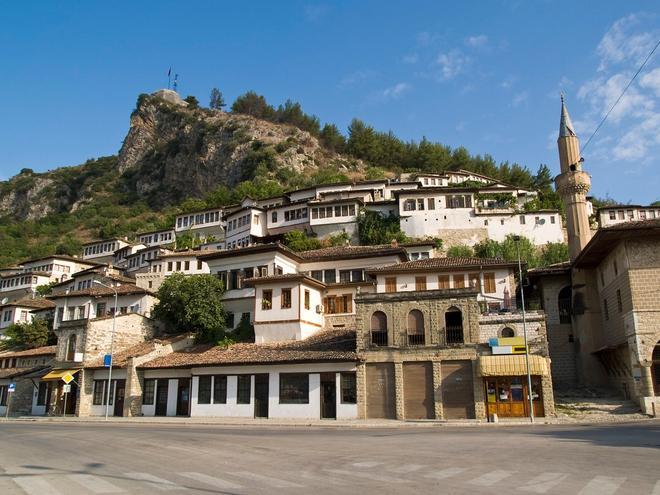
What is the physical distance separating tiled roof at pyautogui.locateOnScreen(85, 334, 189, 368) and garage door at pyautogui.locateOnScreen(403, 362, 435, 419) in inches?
770

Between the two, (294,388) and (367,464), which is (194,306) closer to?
(294,388)

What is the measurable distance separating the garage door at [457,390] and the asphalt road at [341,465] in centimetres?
1036

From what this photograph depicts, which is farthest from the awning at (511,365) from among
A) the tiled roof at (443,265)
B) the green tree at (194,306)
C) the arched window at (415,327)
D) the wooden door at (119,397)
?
the wooden door at (119,397)

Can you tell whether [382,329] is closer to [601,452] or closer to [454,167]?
[601,452]

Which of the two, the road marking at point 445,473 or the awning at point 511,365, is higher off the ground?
the awning at point 511,365

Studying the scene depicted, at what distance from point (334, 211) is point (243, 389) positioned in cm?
3767

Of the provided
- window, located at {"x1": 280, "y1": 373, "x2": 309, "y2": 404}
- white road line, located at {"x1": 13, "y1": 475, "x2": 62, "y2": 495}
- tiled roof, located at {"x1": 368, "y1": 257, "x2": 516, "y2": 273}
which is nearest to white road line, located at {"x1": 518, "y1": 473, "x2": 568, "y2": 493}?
white road line, located at {"x1": 13, "y1": 475, "x2": 62, "y2": 495}

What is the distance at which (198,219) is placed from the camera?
8838 centimetres

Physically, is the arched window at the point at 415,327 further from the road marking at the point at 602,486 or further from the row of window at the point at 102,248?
the row of window at the point at 102,248

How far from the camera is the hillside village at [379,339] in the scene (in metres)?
31.2

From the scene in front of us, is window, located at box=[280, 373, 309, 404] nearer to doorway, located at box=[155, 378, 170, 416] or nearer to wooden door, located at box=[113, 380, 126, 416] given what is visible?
doorway, located at box=[155, 378, 170, 416]

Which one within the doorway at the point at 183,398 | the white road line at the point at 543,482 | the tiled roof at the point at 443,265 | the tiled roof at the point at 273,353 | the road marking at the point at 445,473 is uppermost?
the tiled roof at the point at 443,265

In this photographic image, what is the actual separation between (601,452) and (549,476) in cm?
448

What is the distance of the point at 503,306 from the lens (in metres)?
40.0
